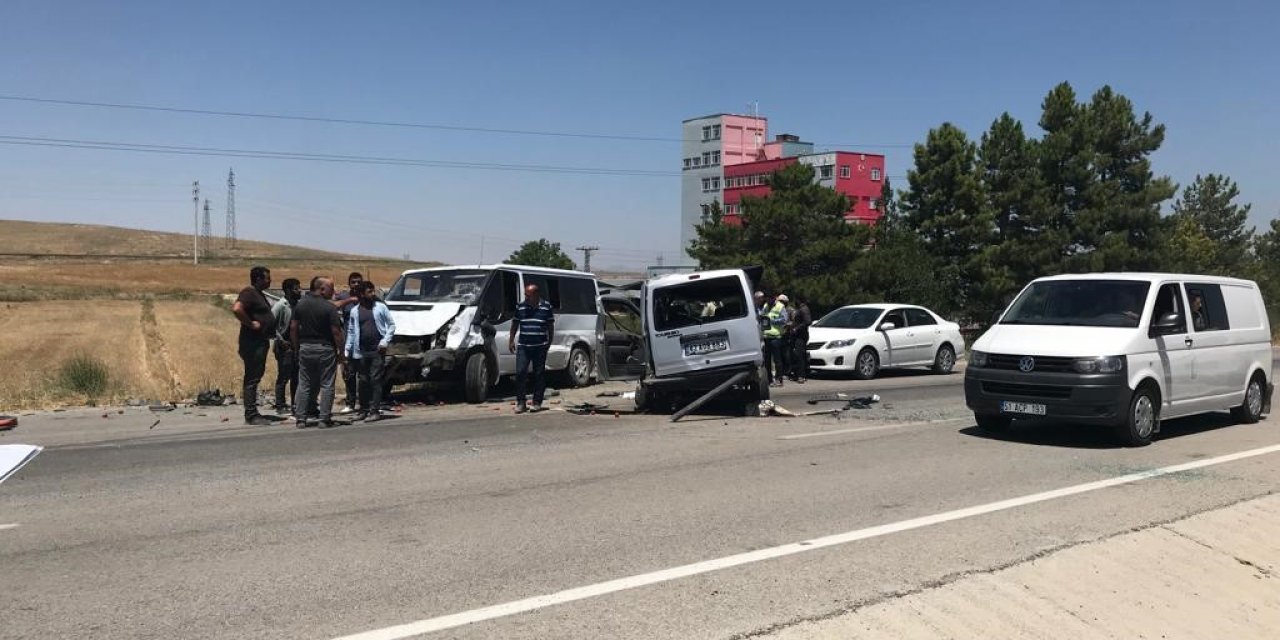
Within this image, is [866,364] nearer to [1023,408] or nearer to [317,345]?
[1023,408]

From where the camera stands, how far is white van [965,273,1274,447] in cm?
926

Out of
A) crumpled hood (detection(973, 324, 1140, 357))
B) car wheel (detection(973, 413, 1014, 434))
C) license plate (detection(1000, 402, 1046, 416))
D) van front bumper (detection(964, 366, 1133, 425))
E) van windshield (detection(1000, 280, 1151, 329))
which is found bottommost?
car wheel (detection(973, 413, 1014, 434))

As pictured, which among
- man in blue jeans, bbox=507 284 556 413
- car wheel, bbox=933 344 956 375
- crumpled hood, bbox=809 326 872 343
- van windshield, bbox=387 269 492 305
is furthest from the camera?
car wheel, bbox=933 344 956 375

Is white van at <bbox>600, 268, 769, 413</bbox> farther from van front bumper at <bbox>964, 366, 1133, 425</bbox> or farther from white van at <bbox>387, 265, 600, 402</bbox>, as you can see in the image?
van front bumper at <bbox>964, 366, 1133, 425</bbox>

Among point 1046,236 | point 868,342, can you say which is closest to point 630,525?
point 868,342

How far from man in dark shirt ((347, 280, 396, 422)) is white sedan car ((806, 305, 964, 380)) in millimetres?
9148

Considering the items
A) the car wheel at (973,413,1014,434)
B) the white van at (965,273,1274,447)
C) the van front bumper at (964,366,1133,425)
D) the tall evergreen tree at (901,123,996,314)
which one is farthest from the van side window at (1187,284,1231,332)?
the tall evergreen tree at (901,123,996,314)

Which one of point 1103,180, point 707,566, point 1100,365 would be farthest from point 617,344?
point 1103,180

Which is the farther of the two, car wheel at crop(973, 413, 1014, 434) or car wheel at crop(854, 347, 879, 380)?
car wheel at crop(854, 347, 879, 380)

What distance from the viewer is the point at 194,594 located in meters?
4.77

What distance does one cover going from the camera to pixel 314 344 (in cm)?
1126

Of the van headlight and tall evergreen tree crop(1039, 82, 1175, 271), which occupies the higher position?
tall evergreen tree crop(1039, 82, 1175, 271)

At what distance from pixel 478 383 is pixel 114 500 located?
688 centimetres

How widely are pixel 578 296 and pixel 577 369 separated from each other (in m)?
1.29
